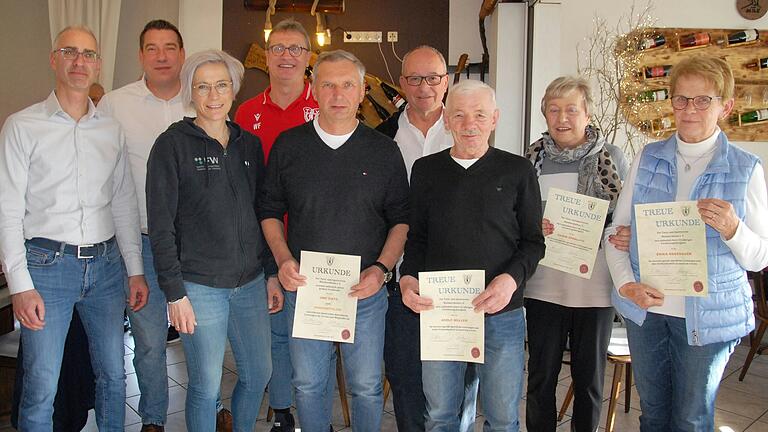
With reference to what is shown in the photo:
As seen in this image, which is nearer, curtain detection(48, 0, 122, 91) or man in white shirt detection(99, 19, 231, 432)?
man in white shirt detection(99, 19, 231, 432)

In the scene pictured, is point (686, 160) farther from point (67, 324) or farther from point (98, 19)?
point (98, 19)

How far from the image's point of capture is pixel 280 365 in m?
2.90

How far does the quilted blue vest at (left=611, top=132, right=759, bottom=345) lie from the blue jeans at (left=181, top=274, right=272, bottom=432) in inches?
57.9

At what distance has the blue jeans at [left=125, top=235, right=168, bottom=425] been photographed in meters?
2.68

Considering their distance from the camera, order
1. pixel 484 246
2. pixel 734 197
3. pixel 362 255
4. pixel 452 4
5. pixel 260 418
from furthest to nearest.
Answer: pixel 452 4 < pixel 260 418 < pixel 362 255 < pixel 484 246 < pixel 734 197

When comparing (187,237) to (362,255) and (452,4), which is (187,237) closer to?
(362,255)

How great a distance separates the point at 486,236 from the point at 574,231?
0.45 m

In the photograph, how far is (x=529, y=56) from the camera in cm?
554

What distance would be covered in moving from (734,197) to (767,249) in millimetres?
191

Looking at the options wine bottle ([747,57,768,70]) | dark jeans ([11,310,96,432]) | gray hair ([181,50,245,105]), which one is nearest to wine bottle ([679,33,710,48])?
wine bottle ([747,57,768,70])

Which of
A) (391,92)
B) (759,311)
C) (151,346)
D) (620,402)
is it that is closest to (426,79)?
(151,346)

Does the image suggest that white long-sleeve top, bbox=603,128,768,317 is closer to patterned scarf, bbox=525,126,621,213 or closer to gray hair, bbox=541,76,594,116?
patterned scarf, bbox=525,126,621,213

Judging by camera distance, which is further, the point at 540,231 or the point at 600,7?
the point at 600,7

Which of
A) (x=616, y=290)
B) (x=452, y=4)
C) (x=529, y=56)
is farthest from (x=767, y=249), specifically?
(x=452, y=4)
